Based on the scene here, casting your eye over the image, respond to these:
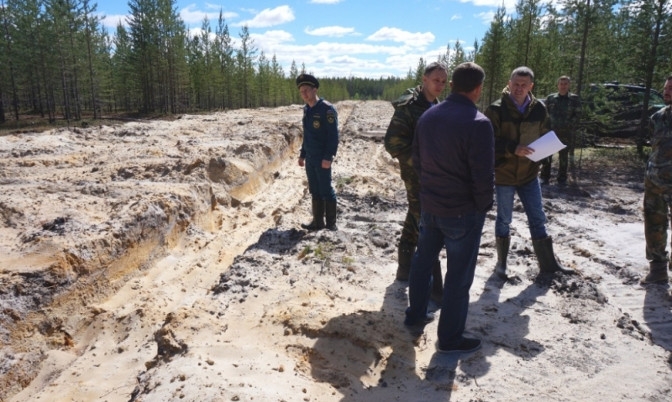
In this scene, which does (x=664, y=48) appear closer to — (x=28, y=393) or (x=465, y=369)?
(x=465, y=369)

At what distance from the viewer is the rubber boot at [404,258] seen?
455 centimetres

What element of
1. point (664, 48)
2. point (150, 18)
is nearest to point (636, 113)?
point (664, 48)

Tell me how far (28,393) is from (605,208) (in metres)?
8.48

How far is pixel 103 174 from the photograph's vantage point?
776 cm

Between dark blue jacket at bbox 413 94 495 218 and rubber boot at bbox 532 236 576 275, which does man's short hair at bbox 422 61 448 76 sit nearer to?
dark blue jacket at bbox 413 94 495 218

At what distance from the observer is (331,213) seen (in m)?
6.47

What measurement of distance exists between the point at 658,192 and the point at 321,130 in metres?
3.92

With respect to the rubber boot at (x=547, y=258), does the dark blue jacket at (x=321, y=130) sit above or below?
above

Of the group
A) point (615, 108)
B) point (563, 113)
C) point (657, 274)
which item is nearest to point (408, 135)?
point (657, 274)

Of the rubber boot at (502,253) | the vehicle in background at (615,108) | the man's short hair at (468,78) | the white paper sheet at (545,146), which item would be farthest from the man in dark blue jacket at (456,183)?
the vehicle in background at (615,108)

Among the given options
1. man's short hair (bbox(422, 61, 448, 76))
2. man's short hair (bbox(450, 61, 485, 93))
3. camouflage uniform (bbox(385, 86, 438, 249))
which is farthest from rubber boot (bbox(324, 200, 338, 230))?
man's short hair (bbox(450, 61, 485, 93))

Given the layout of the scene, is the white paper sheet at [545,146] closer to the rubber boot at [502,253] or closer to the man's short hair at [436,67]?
the rubber boot at [502,253]

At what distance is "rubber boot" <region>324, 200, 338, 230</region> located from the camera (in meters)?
6.46

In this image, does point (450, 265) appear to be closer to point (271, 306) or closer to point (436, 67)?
point (436, 67)
